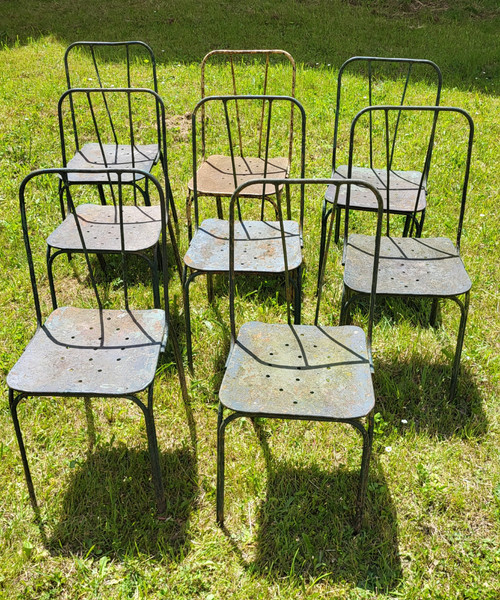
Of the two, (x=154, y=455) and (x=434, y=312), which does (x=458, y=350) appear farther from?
(x=154, y=455)

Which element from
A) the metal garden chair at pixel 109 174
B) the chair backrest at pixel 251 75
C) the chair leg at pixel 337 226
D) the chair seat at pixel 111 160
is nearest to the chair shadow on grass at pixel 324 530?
the metal garden chair at pixel 109 174

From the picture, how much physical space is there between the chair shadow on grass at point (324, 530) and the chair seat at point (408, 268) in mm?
830

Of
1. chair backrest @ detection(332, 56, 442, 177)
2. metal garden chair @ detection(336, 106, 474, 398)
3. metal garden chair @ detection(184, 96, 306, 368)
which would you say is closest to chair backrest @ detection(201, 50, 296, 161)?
chair backrest @ detection(332, 56, 442, 177)

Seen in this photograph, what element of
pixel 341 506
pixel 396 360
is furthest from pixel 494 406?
pixel 341 506

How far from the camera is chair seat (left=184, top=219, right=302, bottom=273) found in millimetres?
3002

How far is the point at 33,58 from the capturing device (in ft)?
25.4

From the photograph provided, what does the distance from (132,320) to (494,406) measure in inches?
73.1

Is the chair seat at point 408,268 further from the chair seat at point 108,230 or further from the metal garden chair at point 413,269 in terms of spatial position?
the chair seat at point 108,230

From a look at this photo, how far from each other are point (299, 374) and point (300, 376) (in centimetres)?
1

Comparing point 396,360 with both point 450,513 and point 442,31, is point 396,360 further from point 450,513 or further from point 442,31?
point 442,31

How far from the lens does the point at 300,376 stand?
7.88ft

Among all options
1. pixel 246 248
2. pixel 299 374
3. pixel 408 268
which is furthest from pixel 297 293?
pixel 299 374

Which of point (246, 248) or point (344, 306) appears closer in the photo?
point (344, 306)

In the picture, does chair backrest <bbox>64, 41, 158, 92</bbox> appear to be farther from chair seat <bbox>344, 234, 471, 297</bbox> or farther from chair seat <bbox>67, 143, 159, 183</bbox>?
chair seat <bbox>344, 234, 471, 297</bbox>
